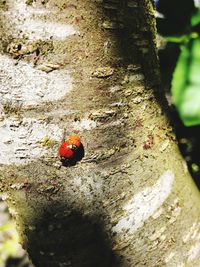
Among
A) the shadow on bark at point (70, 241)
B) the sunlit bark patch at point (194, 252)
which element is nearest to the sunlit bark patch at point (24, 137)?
the shadow on bark at point (70, 241)

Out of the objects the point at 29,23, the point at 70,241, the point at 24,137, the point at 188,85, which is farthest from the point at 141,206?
the point at 188,85

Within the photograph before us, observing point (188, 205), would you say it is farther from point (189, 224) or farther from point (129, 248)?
point (129, 248)

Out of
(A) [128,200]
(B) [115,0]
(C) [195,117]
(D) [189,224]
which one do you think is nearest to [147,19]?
(B) [115,0]

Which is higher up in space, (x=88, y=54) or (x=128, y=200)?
(x=88, y=54)

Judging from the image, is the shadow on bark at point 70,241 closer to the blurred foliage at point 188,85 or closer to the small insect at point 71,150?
the small insect at point 71,150

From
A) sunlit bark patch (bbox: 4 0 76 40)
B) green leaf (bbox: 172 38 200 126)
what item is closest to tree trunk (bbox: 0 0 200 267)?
sunlit bark patch (bbox: 4 0 76 40)

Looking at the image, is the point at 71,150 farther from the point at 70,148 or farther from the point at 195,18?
the point at 195,18

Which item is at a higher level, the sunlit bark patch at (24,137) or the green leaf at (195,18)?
the sunlit bark patch at (24,137)
